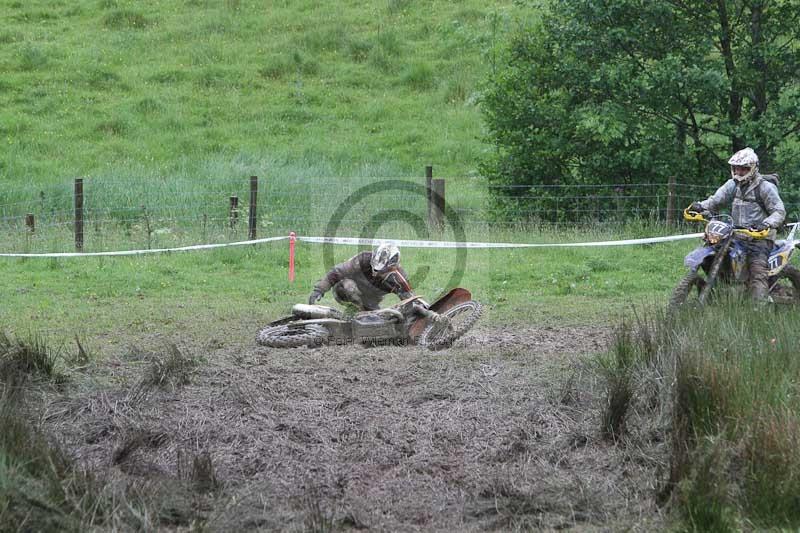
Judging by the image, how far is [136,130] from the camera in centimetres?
2712

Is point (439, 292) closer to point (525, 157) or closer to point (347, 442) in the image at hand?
point (525, 157)

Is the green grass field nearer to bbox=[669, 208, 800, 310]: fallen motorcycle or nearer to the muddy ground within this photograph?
the muddy ground

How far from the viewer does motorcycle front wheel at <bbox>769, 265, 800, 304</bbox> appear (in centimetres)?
1067

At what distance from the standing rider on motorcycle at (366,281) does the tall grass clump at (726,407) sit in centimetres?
261

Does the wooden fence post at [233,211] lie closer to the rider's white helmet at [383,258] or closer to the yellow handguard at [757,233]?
the rider's white helmet at [383,258]

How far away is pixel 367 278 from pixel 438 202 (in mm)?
8174

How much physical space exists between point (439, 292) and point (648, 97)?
599 cm

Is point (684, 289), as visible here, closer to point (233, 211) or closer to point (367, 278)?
point (367, 278)

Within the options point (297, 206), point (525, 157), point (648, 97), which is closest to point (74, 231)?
point (297, 206)

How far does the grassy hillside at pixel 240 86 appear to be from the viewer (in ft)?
81.8

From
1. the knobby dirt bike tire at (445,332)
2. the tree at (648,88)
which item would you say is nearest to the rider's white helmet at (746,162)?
the knobby dirt bike tire at (445,332)

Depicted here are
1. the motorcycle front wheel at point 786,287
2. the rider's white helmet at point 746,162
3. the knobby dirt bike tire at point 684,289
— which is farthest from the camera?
the motorcycle front wheel at point 786,287

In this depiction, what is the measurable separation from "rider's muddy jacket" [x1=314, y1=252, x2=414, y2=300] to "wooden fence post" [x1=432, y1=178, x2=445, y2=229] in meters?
7.91

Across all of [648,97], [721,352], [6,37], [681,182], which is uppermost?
[6,37]
